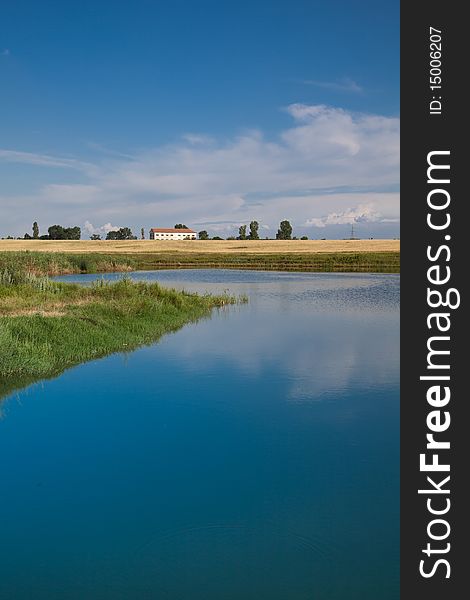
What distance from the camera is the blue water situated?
6359 millimetres

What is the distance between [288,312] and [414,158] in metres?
19.1

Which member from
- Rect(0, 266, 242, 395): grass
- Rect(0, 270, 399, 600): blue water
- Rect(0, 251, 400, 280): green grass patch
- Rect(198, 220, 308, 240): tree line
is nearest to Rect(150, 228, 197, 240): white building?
Rect(198, 220, 308, 240): tree line

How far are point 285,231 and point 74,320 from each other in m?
109

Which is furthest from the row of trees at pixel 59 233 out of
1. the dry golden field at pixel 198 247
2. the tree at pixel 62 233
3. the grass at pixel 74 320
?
the grass at pixel 74 320

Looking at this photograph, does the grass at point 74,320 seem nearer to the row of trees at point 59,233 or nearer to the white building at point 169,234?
the row of trees at point 59,233

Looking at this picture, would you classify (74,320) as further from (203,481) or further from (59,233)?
(59,233)

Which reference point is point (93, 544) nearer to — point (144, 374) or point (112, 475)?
point (112, 475)

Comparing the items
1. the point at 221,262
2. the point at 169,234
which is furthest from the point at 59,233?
the point at 221,262

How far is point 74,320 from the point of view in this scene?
18547mm

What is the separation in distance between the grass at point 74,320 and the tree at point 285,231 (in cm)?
9747

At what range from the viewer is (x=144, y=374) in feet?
50.1

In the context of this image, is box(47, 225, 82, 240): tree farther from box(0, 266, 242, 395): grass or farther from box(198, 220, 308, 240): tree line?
box(0, 266, 242, 395): grass

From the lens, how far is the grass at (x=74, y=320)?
14586 millimetres

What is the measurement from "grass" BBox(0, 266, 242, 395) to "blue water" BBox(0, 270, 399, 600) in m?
0.86
